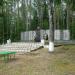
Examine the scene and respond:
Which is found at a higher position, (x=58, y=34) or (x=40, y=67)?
(x=58, y=34)

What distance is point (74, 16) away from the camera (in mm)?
26062

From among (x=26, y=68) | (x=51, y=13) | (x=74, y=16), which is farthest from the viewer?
(x=74, y=16)

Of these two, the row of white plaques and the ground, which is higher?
the row of white plaques

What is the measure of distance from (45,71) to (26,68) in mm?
1159

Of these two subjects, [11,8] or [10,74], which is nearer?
[10,74]

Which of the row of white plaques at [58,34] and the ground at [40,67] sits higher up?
the row of white plaques at [58,34]

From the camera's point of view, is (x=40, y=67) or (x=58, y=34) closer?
(x=40, y=67)

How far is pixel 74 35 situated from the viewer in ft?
80.9

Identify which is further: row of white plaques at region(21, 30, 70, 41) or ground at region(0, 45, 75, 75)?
row of white plaques at region(21, 30, 70, 41)

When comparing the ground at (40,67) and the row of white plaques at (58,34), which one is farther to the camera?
the row of white plaques at (58,34)

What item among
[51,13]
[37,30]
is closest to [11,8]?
[37,30]

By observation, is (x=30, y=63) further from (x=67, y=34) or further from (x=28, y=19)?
(x=28, y=19)

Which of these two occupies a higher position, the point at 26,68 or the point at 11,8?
the point at 11,8

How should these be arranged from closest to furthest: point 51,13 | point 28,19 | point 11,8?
1. point 51,13
2. point 28,19
3. point 11,8
